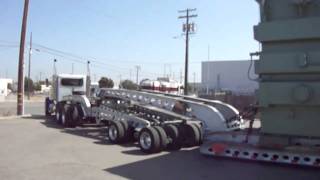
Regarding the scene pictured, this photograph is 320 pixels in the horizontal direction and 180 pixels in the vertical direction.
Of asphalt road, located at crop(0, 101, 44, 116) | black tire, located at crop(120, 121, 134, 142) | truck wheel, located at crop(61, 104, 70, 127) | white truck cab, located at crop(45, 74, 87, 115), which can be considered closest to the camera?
black tire, located at crop(120, 121, 134, 142)

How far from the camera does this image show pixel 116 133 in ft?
49.5

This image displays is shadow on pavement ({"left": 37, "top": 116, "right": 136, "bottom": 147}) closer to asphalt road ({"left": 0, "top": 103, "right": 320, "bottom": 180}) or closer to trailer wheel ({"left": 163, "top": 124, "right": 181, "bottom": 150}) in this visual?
asphalt road ({"left": 0, "top": 103, "right": 320, "bottom": 180})

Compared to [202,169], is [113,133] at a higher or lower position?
higher

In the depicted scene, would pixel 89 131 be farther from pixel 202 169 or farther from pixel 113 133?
pixel 202 169

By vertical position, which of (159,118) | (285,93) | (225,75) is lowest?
(159,118)

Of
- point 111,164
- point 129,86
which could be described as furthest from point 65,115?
point 129,86

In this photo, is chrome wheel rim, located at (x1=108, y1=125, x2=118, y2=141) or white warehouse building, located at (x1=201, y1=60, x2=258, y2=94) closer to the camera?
chrome wheel rim, located at (x1=108, y1=125, x2=118, y2=141)

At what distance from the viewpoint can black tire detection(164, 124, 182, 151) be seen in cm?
1359

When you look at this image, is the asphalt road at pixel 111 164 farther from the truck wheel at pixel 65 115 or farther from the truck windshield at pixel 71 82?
the truck windshield at pixel 71 82

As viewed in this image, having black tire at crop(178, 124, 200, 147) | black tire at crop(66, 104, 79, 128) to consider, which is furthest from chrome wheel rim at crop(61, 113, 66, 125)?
black tire at crop(178, 124, 200, 147)

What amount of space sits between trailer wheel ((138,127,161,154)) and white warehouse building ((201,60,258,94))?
7316cm

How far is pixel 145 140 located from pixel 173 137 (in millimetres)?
834

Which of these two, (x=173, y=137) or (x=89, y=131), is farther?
(x=89, y=131)

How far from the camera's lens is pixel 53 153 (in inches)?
500
